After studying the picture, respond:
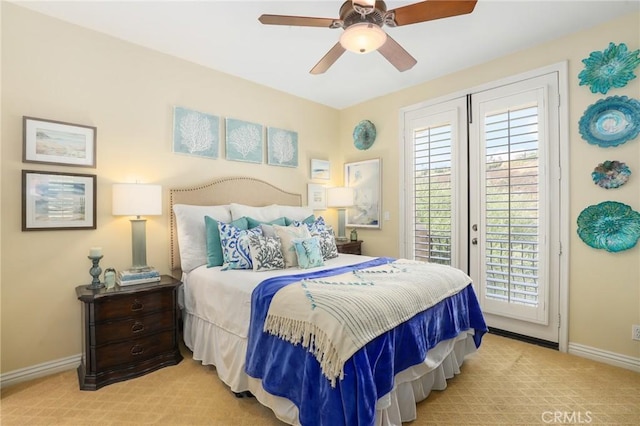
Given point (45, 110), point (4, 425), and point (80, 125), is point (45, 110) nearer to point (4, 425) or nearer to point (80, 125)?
point (80, 125)

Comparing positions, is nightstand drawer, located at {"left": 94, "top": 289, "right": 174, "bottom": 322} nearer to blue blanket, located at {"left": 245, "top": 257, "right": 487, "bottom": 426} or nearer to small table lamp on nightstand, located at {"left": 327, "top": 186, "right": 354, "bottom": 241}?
blue blanket, located at {"left": 245, "top": 257, "right": 487, "bottom": 426}

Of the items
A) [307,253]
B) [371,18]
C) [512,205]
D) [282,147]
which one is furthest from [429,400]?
[282,147]

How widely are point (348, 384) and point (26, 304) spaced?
252 cm

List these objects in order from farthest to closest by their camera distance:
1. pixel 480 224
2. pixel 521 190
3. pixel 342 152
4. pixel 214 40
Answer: pixel 342 152 < pixel 480 224 < pixel 521 190 < pixel 214 40

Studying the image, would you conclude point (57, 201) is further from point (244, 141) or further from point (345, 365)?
point (345, 365)

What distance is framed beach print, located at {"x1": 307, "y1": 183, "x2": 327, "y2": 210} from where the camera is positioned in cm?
436

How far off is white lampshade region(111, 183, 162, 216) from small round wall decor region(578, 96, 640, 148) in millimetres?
3693

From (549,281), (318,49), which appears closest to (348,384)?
(549,281)

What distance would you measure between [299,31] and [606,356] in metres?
3.73

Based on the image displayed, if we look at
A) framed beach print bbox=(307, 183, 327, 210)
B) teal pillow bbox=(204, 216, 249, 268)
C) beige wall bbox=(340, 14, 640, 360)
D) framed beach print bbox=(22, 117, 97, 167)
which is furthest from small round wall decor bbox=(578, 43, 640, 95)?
framed beach print bbox=(22, 117, 97, 167)

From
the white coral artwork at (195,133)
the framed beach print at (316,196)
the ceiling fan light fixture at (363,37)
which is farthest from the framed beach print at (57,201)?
the framed beach print at (316,196)

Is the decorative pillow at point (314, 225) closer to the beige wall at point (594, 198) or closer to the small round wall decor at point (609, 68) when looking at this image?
the beige wall at point (594, 198)

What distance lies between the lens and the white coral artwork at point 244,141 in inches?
139

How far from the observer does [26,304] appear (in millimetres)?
2363
